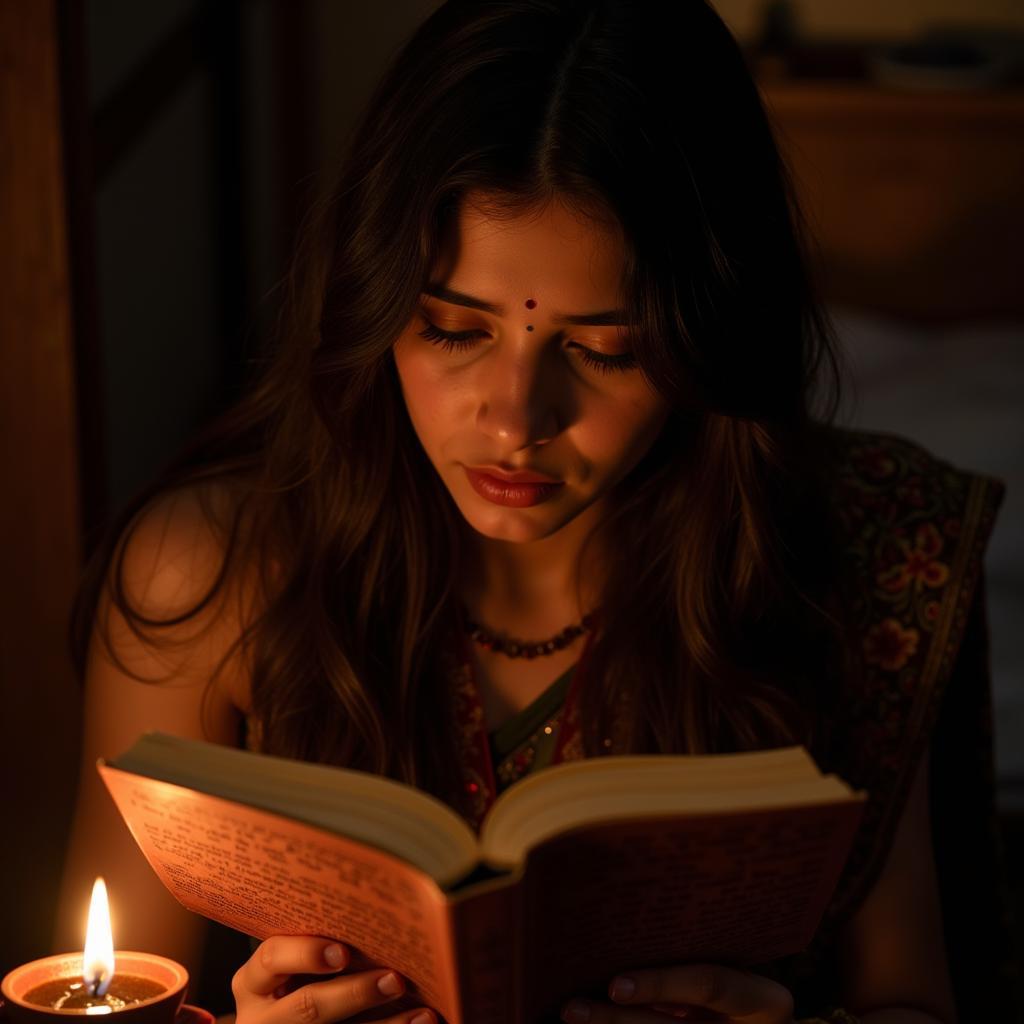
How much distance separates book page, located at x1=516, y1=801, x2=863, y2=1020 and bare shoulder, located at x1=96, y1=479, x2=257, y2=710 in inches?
18.6

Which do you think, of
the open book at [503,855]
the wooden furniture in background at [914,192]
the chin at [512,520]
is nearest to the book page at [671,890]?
the open book at [503,855]

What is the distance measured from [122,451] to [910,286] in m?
1.82

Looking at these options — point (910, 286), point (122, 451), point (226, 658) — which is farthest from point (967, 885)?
point (910, 286)

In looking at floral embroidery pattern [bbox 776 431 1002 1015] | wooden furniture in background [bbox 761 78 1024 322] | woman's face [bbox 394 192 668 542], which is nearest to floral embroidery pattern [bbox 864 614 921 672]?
floral embroidery pattern [bbox 776 431 1002 1015]

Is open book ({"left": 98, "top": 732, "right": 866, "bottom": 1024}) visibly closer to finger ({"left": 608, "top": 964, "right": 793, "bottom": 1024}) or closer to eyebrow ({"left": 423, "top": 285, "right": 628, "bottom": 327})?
finger ({"left": 608, "top": 964, "right": 793, "bottom": 1024})

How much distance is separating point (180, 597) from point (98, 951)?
48 cm

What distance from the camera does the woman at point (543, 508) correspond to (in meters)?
0.96

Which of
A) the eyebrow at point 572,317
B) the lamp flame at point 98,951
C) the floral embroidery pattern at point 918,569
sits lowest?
the lamp flame at point 98,951

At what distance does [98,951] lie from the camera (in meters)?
0.70

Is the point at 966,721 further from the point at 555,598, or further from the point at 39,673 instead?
the point at 39,673

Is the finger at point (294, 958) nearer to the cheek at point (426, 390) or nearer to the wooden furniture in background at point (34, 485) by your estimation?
the cheek at point (426, 390)

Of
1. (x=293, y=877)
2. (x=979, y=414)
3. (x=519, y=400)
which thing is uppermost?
(x=519, y=400)

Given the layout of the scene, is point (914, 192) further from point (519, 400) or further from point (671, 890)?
point (671, 890)

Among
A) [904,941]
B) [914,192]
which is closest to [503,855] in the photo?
[904,941]
